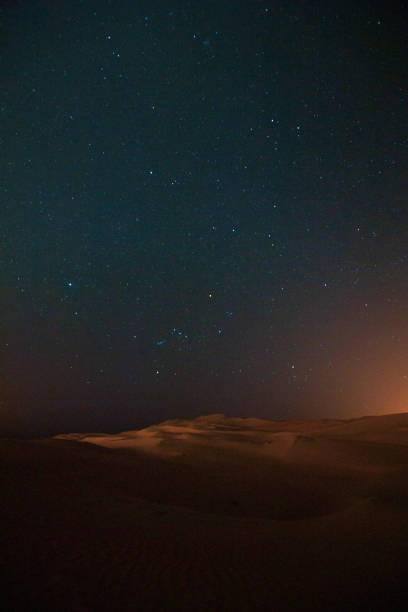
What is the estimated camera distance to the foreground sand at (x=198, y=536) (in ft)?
11.4

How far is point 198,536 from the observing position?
17.0 feet

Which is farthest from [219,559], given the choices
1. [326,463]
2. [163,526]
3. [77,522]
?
[326,463]

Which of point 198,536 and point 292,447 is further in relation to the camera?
point 292,447

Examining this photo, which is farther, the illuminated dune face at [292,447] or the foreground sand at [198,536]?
the illuminated dune face at [292,447]

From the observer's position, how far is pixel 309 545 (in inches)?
191

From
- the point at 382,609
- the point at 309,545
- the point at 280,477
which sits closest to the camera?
the point at 382,609

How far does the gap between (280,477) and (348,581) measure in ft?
21.0

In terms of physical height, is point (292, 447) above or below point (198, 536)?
below

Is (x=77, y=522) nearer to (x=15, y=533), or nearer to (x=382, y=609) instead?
(x=15, y=533)

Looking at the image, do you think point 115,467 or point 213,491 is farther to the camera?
point 115,467

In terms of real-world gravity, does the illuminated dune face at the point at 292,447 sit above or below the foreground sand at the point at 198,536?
below

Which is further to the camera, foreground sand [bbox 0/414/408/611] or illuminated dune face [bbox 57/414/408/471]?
illuminated dune face [bbox 57/414/408/471]

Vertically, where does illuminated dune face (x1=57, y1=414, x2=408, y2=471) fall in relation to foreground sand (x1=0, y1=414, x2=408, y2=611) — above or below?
below

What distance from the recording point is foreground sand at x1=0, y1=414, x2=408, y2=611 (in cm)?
347
